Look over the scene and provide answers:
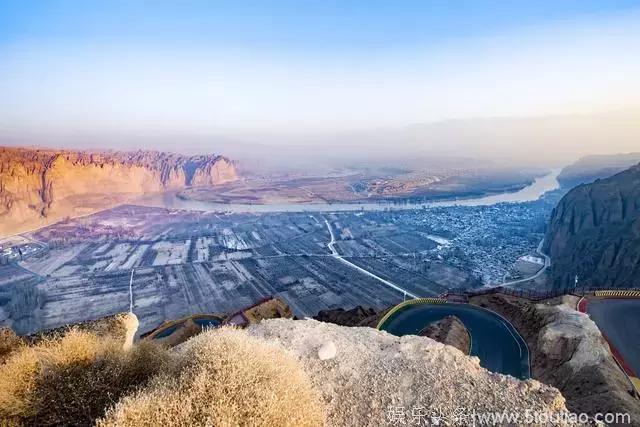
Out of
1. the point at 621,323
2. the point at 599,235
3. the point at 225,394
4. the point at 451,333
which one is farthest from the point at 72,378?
the point at 599,235

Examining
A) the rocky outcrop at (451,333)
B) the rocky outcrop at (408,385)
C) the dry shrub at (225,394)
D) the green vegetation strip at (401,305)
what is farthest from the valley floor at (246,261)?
the dry shrub at (225,394)

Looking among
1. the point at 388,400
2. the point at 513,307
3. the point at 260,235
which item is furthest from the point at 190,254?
the point at 388,400

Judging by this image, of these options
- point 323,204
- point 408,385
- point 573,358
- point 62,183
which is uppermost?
point 408,385

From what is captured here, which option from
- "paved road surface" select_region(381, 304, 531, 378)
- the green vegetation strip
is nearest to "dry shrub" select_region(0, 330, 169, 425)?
"paved road surface" select_region(381, 304, 531, 378)

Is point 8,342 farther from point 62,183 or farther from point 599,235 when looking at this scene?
point 62,183

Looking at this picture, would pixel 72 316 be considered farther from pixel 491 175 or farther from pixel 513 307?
pixel 491 175

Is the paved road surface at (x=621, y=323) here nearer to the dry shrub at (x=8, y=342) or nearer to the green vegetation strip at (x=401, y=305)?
the green vegetation strip at (x=401, y=305)
